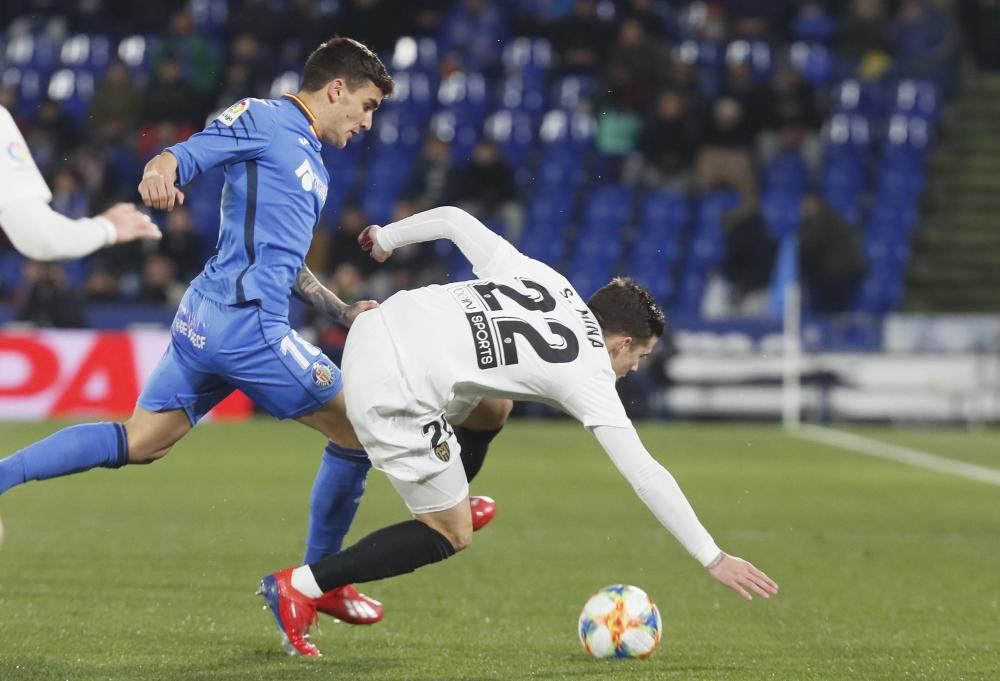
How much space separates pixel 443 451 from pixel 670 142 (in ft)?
45.5

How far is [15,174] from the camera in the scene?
13.9 ft

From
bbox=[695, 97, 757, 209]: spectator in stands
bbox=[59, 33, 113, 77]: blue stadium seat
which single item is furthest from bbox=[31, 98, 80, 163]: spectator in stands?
bbox=[695, 97, 757, 209]: spectator in stands

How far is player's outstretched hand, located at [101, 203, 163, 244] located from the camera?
4.27 meters

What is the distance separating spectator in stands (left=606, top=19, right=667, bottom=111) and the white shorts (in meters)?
14.3

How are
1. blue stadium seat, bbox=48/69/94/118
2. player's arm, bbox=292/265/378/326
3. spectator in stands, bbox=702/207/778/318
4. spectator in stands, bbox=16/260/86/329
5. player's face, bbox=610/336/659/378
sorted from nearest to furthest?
player's face, bbox=610/336/659/378 → player's arm, bbox=292/265/378/326 → spectator in stands, bbox=16/260/86/329 → spectator in stands, bbox=702/207/778/318 → blue stadium seat, bbox=48/69/94/118

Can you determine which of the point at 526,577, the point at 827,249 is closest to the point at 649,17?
the point at 827,249

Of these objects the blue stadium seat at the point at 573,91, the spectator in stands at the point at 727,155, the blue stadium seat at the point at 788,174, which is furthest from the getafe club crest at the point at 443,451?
the blue stadium seat at the point at 573,91

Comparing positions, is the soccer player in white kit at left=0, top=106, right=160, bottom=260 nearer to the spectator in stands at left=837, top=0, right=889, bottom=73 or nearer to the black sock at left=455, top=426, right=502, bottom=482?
the black sock at left=455, top=426, right=502, bottom=482

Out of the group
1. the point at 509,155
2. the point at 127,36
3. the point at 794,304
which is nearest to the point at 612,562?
the point at 794,304

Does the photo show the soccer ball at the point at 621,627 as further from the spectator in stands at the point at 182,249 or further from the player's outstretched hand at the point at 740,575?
the spectator in stands at the point at 182,249

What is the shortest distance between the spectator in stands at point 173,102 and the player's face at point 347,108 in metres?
13.6

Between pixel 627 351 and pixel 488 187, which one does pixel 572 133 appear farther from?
pixel 627 351

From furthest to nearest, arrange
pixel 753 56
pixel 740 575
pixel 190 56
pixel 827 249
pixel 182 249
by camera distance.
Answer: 1. pixel 753 56
2. pixel 190 56
3. pixel 827 249
4. pixel 182 249
5. pixel 740 575

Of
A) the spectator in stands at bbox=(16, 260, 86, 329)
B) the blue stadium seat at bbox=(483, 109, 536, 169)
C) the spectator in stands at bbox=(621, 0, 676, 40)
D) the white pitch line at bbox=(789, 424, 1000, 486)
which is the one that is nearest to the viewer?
the white pitch line at bbox=(789, 424, 1000, 486)
